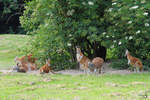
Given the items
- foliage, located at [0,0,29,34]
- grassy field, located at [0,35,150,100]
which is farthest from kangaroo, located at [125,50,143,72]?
foliage, located at [0,0,29,34]

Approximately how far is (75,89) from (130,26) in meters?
5.06

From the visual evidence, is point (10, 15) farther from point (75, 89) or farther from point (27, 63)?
point (75, 89)

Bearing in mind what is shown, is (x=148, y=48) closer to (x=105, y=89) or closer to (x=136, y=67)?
(x=136, y=67)

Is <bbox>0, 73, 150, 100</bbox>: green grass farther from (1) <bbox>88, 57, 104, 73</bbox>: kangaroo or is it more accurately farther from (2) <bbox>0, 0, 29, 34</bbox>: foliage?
(2) <bbox>0, 0, 29, 34</bbox>: foliage

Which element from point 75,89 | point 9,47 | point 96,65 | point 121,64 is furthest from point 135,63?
point 9,47

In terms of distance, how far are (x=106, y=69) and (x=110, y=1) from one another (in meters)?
3.58

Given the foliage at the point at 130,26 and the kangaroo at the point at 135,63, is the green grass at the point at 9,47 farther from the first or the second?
the kangaroo at the point at 135,63

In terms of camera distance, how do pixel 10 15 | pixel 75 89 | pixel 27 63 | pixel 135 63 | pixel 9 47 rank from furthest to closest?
pixel 10 15 → pixel 9 47 → pixel 27 63 → pixel 135 63 → pixel 75 89

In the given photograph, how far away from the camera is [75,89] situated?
10711 millimetres

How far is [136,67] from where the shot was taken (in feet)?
50.3

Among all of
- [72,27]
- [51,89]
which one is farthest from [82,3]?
[51,89]

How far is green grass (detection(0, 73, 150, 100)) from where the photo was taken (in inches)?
365

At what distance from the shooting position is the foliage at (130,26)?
45.3ft

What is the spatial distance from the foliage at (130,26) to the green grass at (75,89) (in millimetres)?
2801
